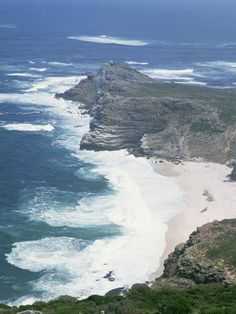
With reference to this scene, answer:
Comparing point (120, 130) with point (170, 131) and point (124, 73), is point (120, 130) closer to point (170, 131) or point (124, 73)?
point (170, 131)

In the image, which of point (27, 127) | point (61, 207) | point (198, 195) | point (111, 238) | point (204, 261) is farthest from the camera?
point (27, 127)

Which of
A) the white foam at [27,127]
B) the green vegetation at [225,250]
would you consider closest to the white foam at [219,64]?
the white foam at [27,127]

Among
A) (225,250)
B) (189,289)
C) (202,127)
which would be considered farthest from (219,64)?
(189,289)

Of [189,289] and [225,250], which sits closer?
[189,289]

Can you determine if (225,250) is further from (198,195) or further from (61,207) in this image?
(198,195)

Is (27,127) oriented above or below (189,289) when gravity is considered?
Result: below

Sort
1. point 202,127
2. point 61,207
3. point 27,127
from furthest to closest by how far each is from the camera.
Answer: point 27,127, point 202,127, point 61,207

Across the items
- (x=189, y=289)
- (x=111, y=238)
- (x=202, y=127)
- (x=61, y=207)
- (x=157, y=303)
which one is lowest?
(x=61, y=207)
